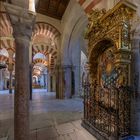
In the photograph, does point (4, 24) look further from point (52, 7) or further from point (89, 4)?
point (89, 4)

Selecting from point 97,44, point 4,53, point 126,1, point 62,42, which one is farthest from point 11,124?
point 4,53

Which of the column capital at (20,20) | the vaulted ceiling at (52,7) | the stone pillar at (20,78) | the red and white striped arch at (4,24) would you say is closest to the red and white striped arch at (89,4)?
the column capital at (20,20)

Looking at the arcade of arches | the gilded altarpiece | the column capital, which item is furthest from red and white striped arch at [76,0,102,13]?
the column capital

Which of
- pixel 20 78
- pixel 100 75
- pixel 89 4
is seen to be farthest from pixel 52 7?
pixel 20 78

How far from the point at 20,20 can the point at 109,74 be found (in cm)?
215

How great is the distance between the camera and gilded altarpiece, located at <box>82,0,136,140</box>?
10.4 ft

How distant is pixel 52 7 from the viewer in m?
9.66

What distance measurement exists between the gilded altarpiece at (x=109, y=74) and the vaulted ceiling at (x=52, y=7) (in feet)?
17.1

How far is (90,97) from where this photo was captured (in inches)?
168

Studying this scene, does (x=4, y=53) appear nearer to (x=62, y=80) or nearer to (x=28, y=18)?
(x=62, y=80)

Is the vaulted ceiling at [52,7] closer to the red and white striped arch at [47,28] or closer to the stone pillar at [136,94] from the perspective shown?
the red and white striped arch at [47,28]

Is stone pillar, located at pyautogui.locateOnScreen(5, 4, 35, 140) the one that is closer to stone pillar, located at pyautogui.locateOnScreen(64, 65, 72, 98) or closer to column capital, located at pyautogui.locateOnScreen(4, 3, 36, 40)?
column capital, located at pyautogui.locateOnScreen(4, 3, 36, 40)

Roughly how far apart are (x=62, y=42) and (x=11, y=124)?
268 inches

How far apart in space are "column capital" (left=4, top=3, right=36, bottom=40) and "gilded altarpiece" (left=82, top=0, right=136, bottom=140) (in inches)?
60.9
